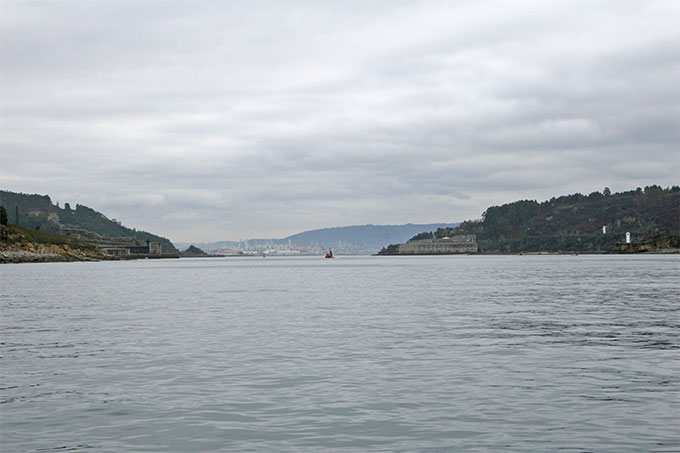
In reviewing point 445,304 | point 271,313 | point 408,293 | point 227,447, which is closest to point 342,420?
point 227,447

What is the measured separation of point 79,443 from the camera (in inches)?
626

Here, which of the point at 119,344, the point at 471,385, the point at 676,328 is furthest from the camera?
the point at 676,328

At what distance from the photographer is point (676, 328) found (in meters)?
36.9

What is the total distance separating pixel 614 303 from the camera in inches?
2181

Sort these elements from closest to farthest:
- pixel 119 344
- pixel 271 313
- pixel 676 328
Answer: pixel 119 344 → pixel 676 328 → pixel 271 313

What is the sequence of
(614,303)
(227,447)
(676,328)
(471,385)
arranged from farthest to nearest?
(614,303), (676,328), (471,385), (227,447)

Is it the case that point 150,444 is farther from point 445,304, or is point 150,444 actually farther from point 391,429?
point 445,304

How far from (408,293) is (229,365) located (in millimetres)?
46963

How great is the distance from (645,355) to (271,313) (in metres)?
27.1

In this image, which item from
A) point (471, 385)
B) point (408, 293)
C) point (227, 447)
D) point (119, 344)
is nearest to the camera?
point (227, 447)

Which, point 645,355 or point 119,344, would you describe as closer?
point 645,355

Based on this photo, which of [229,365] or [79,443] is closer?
[79,443]

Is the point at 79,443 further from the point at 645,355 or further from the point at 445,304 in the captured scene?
the point at 445,304

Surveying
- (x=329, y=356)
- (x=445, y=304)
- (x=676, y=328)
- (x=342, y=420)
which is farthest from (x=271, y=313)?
(x=342, y=420)
